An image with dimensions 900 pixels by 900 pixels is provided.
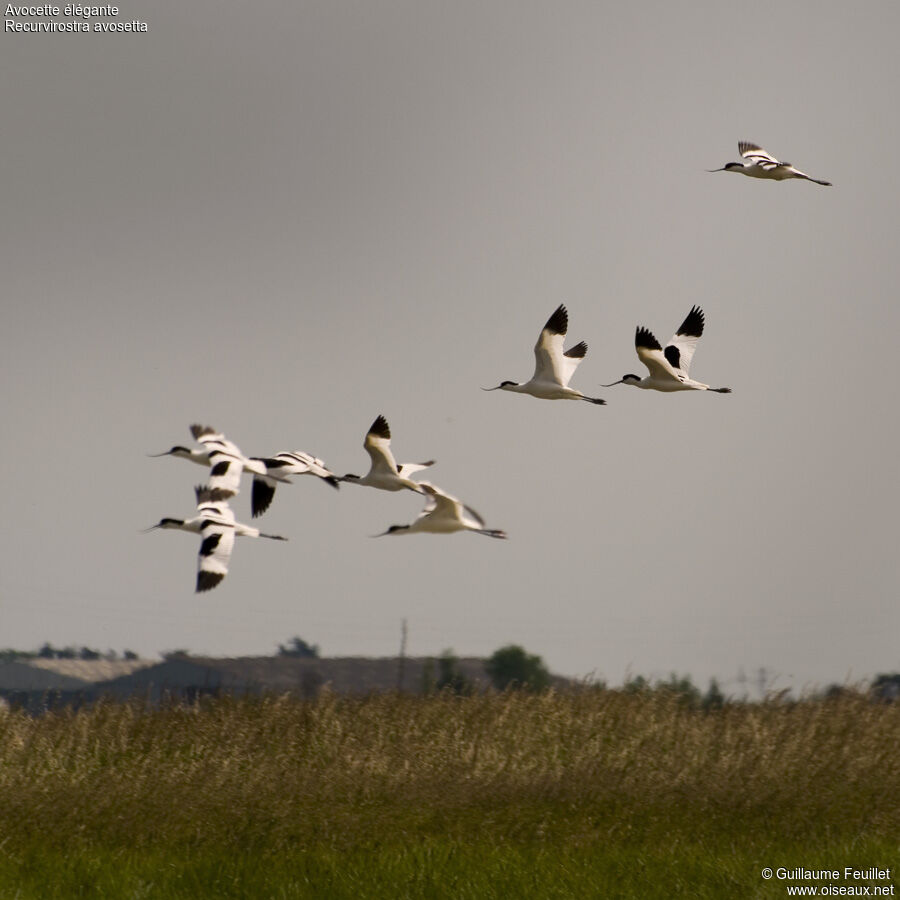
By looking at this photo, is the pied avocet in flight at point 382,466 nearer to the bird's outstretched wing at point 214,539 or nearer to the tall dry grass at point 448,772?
the bird's outstretched wing at point 214,539

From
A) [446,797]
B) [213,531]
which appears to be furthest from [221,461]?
[446,797]

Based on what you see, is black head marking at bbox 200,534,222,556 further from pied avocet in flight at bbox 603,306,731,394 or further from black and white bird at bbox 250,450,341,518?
pied avocet in flight at bbox 603,306,731,394

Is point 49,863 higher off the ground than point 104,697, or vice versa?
point 104,697

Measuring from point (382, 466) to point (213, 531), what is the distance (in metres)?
2.88

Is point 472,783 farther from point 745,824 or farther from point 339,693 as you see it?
point 339,693

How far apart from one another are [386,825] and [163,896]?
10.4 ft

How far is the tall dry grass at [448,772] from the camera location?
55.4 ft

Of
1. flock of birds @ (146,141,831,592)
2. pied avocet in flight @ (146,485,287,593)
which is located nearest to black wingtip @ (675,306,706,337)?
flock of birds @ (146,141,831,592)

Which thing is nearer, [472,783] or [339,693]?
[472,783]

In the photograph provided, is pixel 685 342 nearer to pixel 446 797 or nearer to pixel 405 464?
pixel 405 464

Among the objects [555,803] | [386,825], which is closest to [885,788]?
[555,803]

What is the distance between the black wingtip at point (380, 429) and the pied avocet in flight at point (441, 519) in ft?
7.65

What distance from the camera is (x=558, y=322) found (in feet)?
74.2

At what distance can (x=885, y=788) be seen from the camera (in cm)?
1972
